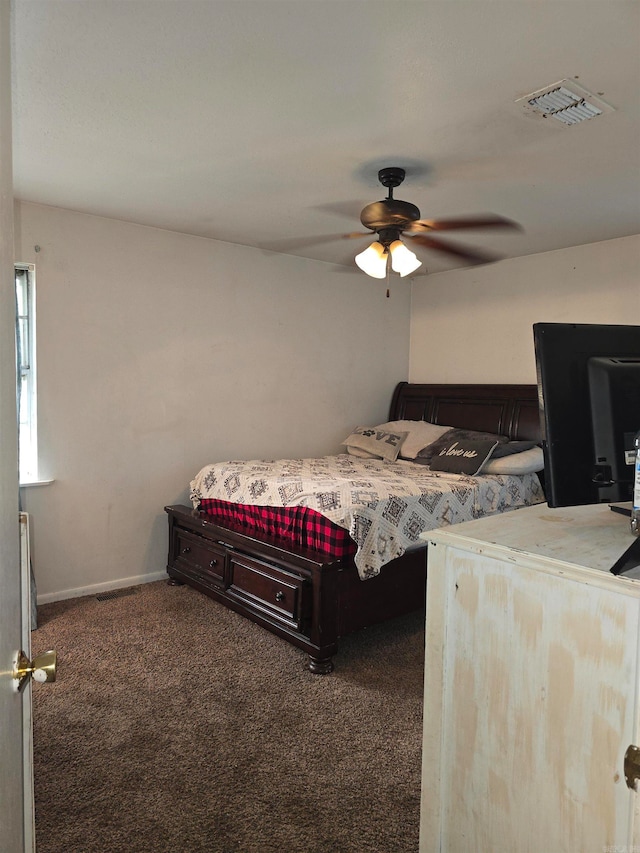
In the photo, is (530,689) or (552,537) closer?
(530,689)

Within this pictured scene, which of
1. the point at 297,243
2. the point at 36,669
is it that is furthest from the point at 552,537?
the point at 297,243

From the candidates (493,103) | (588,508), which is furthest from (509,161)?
(588,508)

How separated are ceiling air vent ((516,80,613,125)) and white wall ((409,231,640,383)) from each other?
2066mm

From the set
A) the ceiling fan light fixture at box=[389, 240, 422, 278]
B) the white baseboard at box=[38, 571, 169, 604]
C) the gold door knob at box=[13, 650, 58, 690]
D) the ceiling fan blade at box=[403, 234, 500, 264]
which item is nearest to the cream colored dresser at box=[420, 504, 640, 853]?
the gold door knob at box=[13, 650, 58, 690]

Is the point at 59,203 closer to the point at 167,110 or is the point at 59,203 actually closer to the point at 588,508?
the point at 167,110

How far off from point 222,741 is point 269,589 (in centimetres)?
96

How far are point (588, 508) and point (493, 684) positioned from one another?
666 millimetres

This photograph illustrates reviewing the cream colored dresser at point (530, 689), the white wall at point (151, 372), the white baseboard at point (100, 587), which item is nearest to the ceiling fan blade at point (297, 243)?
the white wall at point (151, 372)

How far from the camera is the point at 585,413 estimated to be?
1.34 m

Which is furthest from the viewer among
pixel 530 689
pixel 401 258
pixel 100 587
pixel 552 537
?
pixel 100 587

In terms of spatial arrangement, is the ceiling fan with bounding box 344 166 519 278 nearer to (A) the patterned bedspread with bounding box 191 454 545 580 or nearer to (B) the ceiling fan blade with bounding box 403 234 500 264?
(B) the ceiling fan blade with bounding box 403 234 500 264

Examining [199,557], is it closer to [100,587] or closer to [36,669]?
[100,587]

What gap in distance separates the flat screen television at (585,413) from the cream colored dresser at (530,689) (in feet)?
0.40

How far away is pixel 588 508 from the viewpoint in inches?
66.3
